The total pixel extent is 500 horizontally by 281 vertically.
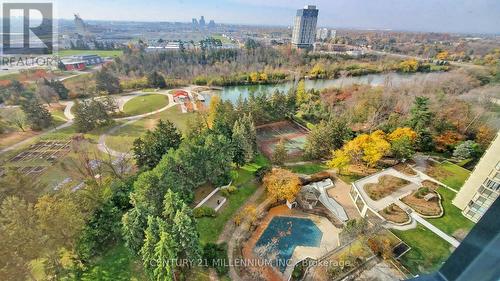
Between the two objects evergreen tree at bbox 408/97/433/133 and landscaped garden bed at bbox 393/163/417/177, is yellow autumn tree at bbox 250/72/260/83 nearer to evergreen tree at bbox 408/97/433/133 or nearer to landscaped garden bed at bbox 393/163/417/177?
evergreen tree at bbox 408/97/433/133

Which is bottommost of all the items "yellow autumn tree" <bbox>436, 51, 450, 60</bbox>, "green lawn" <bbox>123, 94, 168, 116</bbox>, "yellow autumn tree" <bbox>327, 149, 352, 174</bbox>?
"green lawn" <bbox>123, 94, 168, 116</bbox>

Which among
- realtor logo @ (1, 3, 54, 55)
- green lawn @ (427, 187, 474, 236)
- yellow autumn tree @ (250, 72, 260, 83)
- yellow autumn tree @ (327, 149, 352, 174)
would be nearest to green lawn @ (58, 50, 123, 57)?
realtor logo @ (1, 3, 54, 55)

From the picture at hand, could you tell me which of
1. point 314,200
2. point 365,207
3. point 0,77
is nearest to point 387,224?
point 365,207

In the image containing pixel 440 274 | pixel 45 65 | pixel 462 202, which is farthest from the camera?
Result: pixel 45 65

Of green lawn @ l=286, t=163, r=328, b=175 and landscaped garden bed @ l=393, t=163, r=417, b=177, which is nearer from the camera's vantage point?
landscaped garden bed @ l=393, t=163, r=417, b=177

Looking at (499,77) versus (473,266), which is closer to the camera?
(473,266)

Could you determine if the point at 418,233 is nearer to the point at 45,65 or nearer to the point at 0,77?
the point at 0,77

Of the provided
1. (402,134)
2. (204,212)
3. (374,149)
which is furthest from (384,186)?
(204,212)
